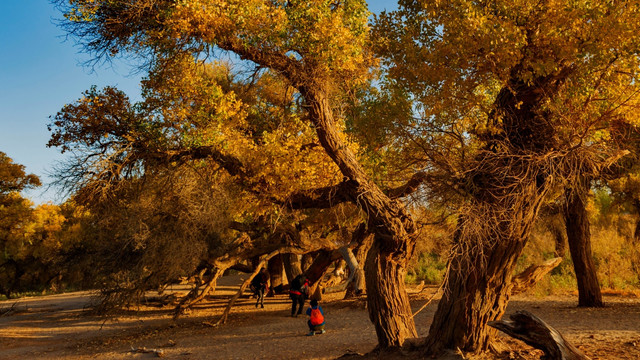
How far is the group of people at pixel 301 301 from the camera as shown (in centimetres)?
1284

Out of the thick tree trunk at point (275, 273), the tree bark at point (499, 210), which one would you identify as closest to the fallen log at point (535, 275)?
the tree bark at point (499, 210)

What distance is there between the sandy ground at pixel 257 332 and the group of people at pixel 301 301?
322 mm

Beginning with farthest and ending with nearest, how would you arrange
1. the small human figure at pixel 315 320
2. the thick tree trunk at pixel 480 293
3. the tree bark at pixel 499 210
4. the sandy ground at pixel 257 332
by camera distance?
the small human figure at pixel 315 320, the sandy ground at pixel 257 332, the thick tree trunk at pixel 480 293, the tree bark at pixel 499 210

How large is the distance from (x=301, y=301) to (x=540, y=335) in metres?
10.9

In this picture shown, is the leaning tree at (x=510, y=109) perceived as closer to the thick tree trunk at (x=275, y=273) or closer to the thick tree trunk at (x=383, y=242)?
the thick tree trunk at (x=383, y=242)

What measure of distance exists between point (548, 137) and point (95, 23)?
8.47m

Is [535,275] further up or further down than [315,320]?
further up

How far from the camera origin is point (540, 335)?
6750 millimetres

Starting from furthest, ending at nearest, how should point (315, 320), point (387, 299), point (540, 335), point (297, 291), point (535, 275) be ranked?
point (297, 291) → point (315, 320) → point (535, 275) → point (387, 299) → point (540, 335)

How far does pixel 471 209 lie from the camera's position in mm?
7094

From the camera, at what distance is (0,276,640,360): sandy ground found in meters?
10.1

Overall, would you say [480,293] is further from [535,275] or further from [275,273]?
[275,273]

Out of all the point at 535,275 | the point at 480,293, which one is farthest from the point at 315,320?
the point at 480,293

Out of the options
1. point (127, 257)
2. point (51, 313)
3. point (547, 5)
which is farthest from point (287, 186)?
point (51, 313)
